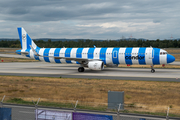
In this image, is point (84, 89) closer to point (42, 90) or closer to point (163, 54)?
point (42, 90)

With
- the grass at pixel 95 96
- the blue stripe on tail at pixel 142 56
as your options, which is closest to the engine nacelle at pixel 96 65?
the blue stripe on tail at pixel 142 56

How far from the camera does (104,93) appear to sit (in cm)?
2191

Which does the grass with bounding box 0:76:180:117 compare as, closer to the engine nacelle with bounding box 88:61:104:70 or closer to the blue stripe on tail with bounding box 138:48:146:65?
the blue stripe on tail with bounding box 138:48:146:65

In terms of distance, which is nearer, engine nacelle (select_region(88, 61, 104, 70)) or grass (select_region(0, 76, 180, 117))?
grass (select_region(0, 76, 180, 117))

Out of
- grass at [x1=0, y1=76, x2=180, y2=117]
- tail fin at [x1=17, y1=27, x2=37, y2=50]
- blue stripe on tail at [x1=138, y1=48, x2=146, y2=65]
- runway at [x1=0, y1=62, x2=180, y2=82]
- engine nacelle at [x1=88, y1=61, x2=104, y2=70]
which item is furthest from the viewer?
tail fin at [x1=17, y1=27, x2=37, y2=50]

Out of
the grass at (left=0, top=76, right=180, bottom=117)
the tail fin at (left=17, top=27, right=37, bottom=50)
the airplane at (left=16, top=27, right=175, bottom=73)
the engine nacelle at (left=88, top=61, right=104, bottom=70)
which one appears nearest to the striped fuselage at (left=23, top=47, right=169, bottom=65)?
the airplane at (left=16, top=27, right=175, bottom=73)

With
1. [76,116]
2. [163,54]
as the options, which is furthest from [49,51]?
[76,116]

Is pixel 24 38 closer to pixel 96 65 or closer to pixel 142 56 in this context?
pixel 96 65

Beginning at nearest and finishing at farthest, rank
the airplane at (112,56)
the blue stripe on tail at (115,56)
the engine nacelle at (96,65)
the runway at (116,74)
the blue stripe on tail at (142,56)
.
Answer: the runway at (116,74) < the airplane at (112,56) < the blue stripe on tail at (142,56) < the engine nacelle at (96,65) < the blue stripe on tail at (115,56)

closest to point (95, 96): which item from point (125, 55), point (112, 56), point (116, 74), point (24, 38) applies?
point (116, 74)

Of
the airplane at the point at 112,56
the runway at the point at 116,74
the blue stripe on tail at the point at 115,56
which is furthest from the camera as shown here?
the blue stripe on tail at the point at 115,56

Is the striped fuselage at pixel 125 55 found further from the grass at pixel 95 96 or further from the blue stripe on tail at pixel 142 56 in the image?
the grass at pixel 95 96

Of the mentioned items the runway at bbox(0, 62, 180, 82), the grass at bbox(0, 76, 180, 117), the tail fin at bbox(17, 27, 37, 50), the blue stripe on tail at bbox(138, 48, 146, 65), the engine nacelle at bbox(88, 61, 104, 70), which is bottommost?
the grass at bbox(0, 76, 180, 117)

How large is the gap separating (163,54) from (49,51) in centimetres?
2394
